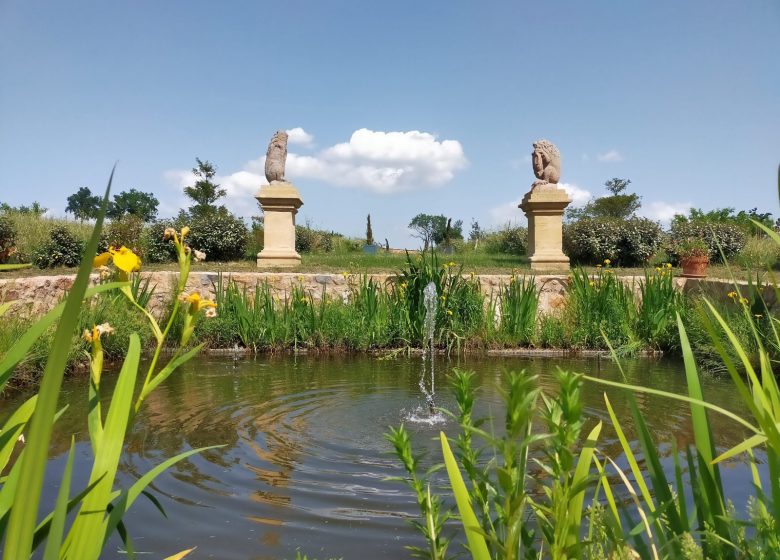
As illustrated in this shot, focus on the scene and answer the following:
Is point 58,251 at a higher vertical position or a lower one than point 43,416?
higher

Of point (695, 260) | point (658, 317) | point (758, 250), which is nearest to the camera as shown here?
point (658, 317)

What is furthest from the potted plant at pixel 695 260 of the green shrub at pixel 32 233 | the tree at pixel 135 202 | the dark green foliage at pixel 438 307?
the tree at pixel 135 202

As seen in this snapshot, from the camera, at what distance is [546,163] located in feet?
40.7

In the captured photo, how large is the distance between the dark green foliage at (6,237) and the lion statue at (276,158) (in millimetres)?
5276

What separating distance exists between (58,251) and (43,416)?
43.8 feet

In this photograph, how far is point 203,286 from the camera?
A: 9234 millimetres

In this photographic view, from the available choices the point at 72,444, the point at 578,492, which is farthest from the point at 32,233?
the point at 578,492

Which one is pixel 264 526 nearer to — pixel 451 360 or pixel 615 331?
pixel 451 360

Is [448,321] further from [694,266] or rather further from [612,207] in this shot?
[612,207]

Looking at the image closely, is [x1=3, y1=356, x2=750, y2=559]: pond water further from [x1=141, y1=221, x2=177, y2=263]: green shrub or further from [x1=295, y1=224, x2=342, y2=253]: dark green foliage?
[x1=295, y1=224, x2=342, y2=253]: dark green foliage

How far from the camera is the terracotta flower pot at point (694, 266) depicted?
989 cm

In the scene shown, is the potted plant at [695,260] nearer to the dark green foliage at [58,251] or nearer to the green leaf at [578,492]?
the green leaf at [578,492]

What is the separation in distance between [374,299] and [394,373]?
2029 millimetres

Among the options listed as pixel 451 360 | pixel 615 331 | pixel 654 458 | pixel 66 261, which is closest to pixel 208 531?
pixel 654 458
